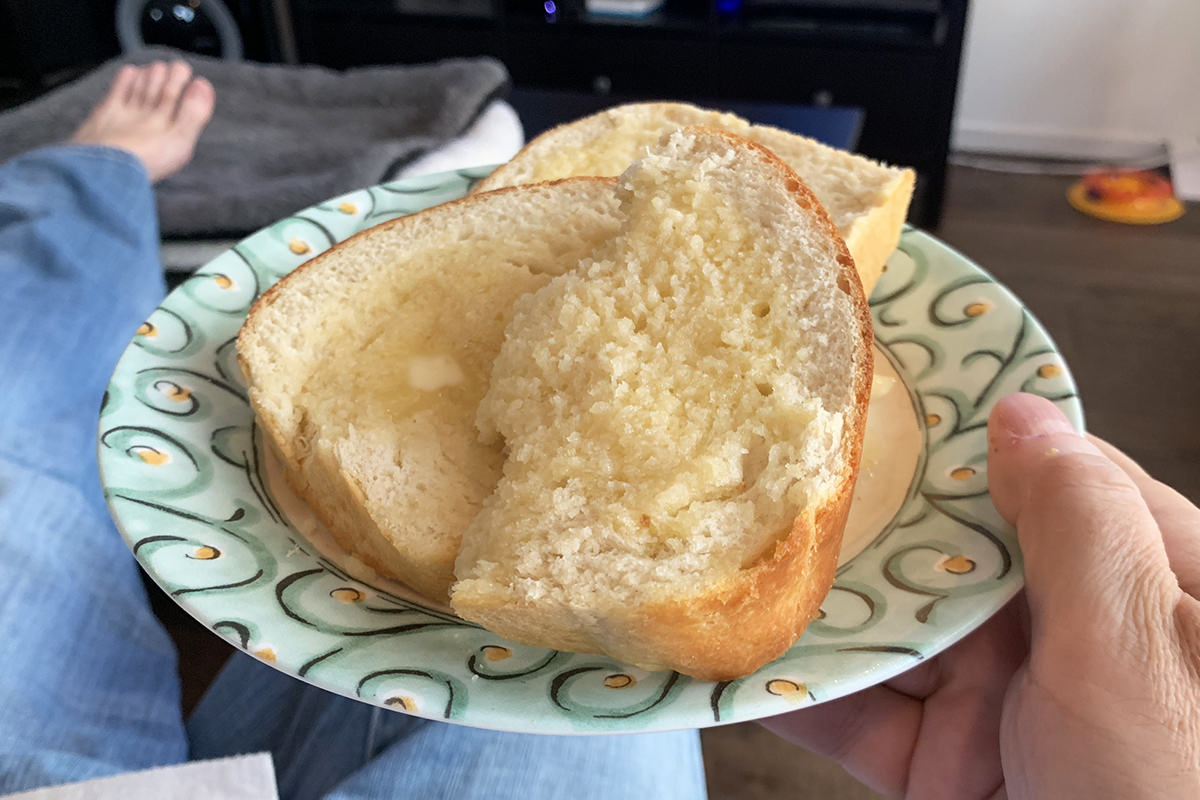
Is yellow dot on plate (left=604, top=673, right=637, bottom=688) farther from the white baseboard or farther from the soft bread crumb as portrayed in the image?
the white baseboard

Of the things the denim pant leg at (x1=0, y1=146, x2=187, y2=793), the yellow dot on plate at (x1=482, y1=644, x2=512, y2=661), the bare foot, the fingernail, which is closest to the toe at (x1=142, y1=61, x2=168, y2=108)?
the bare foot

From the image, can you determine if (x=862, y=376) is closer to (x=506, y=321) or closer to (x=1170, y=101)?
(x=506, y=321)

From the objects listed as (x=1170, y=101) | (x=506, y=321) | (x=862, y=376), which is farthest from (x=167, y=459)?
(x=1170, y=101)

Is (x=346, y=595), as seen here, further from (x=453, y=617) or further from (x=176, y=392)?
(x=176, y=392)

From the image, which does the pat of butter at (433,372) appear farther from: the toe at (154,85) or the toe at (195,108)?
the toe at (154,85)

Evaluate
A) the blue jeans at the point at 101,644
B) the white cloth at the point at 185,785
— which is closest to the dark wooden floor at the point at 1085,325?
the blue jeans at the point at 101,644

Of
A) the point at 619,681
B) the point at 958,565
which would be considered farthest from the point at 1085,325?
the point at 619,681
